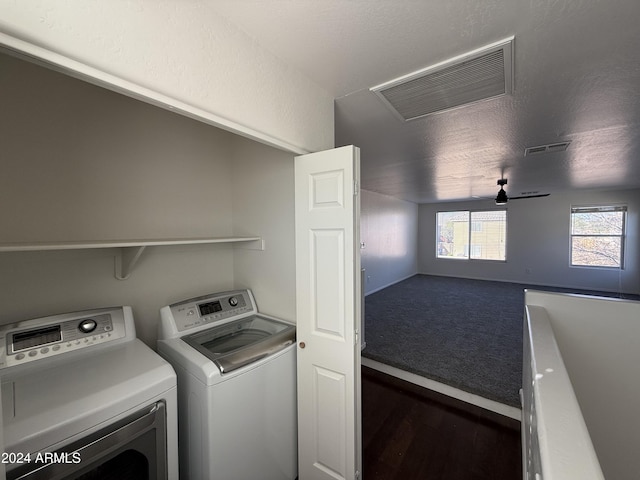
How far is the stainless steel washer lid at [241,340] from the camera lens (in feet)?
4.20

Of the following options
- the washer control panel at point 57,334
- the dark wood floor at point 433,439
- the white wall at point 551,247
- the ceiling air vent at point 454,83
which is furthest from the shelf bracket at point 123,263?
the white wall at point 551,247

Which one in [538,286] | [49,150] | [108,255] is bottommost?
[538,286]

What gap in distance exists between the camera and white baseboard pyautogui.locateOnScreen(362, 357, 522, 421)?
216cm

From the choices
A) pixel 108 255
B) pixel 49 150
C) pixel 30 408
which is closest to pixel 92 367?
pixel 30 408

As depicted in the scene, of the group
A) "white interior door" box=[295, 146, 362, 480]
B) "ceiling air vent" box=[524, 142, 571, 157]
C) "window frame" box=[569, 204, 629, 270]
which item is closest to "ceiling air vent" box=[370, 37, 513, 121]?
"white interior door" box=[295, 146, 362, 480]

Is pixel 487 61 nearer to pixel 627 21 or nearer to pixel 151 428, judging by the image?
pixel 627 21

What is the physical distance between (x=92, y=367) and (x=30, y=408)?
0.25m

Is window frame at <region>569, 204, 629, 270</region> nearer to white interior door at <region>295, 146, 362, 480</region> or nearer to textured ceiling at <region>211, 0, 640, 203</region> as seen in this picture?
textured ceiling at <region>211, 0, 640, 203</region>

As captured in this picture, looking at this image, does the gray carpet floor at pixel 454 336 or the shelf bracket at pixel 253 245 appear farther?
the gray carpet floor at pixel 454 336

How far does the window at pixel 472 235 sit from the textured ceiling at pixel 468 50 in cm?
469

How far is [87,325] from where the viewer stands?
124cm

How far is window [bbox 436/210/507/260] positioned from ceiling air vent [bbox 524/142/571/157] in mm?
4791

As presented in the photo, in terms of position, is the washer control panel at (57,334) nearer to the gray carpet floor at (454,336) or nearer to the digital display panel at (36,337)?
the digital display panel at (36,337)

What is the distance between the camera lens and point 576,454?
2.21ft
